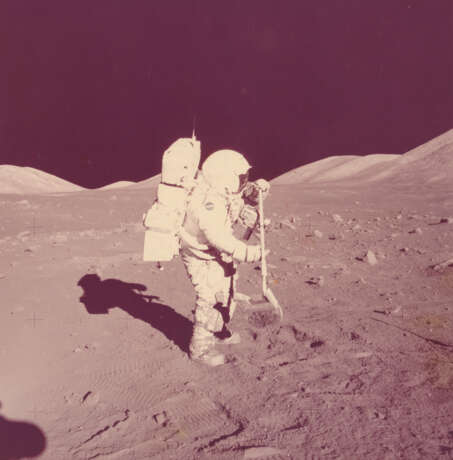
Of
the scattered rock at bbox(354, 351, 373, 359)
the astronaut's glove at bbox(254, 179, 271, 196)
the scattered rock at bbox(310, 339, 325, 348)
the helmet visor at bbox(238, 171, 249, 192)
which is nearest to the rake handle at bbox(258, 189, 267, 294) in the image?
the astronaut's glove at bbox(254, 179, 271, 196)

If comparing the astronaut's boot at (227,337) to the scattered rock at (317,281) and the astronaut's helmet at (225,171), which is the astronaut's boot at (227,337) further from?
the scattered rock at (317,281)

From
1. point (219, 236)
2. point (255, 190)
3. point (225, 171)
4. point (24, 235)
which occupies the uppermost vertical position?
point (225, 171)

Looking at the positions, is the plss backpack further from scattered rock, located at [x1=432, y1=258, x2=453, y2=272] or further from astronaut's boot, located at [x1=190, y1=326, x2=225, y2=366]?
scattered rock, located at [x1=432, y1=258, x2=453, y2=272]

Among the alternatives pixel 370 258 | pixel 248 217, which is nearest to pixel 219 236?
pixel 248 217

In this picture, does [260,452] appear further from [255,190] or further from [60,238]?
[60,238]

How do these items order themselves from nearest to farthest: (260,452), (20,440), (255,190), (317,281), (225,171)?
1. (260,452)
2. (20,440)
3. (225,171)
4. (255,190)
5. (317,281)

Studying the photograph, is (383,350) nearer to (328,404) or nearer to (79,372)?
(328,404)

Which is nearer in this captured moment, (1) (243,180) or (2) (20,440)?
(2) (20,440)

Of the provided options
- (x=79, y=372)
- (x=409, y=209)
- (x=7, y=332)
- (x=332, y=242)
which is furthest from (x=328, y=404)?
(x=409, y=209)
